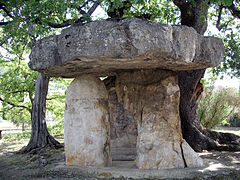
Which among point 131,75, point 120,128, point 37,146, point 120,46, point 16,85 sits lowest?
point 37,146

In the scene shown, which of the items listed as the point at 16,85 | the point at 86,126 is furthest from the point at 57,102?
the point at 86,126

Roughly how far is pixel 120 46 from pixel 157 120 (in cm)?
199

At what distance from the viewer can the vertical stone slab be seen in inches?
214

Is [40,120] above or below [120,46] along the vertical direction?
below

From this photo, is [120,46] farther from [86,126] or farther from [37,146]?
[37,146]

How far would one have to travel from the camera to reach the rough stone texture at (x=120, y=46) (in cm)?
408

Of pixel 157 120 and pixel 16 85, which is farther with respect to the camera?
pixel 16 85

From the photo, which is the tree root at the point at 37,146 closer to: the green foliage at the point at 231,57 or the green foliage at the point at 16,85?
the green foliage at the point at 16,85

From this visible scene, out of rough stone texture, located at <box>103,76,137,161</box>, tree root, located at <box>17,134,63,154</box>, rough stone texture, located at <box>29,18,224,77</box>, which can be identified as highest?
rough stone texture, located at <box>29,18,224,77</box>

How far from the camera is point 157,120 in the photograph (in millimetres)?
5430

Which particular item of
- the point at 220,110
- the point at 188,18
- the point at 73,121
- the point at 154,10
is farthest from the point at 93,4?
the point at 220,110

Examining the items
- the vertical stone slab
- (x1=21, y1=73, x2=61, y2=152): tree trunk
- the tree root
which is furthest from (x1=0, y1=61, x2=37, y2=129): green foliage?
the vertical stone slab

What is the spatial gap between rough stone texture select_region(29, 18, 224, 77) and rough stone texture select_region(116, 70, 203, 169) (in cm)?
95

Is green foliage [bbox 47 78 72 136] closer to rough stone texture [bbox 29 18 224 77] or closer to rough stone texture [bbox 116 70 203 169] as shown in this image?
rough stone texture [bbox 116 70 203 169]
